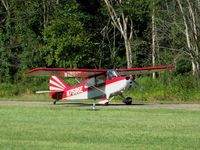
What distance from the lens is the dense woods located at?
145 feet

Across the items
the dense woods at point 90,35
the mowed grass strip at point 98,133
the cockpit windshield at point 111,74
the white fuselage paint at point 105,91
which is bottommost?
the mowed grass strip at point 98,133

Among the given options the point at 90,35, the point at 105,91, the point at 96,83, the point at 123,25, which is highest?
the point at 123,25

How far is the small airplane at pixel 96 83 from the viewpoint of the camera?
31406 millimetres

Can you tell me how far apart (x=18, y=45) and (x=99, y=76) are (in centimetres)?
1800

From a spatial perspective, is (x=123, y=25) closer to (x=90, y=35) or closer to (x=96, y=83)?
(x=90, y=35)

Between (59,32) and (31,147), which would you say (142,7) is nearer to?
(59,32)

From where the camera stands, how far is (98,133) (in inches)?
568

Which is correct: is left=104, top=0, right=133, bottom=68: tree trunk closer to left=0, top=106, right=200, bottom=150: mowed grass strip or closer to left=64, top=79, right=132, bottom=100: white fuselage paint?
left=64, top=79, right=132, bottom=100: white fuselage paint

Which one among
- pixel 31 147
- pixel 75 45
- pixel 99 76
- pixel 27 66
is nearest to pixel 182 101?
pixel 99 76

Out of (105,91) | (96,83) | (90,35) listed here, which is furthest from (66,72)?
(90,35)

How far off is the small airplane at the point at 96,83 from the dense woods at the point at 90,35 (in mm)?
9535

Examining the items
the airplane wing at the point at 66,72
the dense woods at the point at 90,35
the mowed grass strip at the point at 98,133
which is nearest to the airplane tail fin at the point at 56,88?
the airplane wing at the point at 66,72

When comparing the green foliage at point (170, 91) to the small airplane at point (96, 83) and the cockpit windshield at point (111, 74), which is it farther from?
the cockpit windshield at point (111, 74)

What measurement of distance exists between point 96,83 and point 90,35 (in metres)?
16.6
